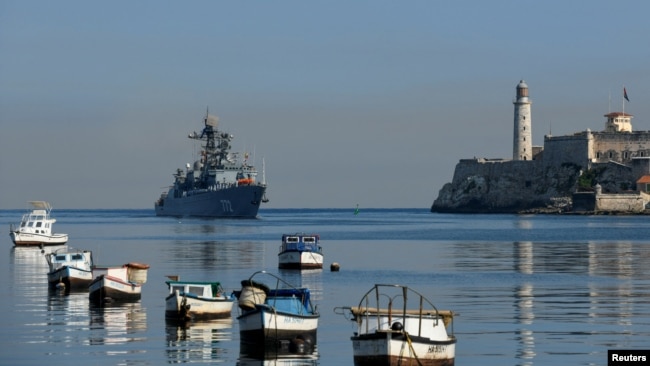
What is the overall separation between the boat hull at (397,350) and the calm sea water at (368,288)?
1666 millimetres

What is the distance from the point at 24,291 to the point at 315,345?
18335 mm

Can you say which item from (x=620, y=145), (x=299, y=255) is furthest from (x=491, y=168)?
(x=299, y=255)

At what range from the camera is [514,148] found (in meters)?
169

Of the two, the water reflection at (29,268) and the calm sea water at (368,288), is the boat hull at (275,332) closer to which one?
the calm sea water at (368,288)

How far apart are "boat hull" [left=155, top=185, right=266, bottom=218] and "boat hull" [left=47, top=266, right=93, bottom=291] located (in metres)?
94.2

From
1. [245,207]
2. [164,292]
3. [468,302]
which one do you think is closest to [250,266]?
[164,292]

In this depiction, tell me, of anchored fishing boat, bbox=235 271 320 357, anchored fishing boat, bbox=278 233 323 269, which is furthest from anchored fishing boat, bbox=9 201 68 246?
anchored fishing boat, bbox=235 271 320 357

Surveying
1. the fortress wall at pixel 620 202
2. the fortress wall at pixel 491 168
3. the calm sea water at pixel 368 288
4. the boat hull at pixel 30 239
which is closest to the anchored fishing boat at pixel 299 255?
the calm sea water at pixel 368 288

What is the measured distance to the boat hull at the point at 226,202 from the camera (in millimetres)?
140375

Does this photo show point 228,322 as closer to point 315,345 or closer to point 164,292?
point 315,345

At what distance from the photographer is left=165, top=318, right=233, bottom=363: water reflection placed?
27031mm

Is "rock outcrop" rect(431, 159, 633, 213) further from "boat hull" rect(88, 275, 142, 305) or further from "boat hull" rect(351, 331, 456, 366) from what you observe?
"boat hull" rect(351, 331, 456, 366)

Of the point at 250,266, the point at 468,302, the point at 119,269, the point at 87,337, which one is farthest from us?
the point at 250,266

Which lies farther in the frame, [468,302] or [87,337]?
[468,302]
